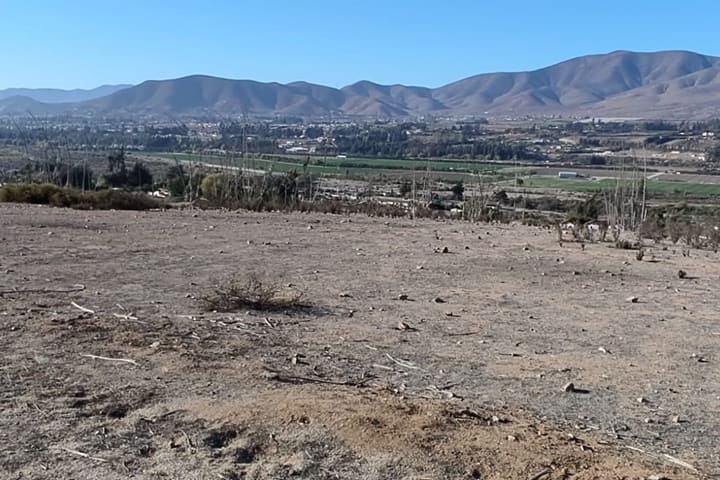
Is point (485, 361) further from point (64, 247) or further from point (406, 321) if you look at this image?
→ point (64, 247)

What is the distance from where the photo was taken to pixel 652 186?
43.8 m

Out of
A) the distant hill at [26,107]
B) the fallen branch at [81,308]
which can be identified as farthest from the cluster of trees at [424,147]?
the distant hill at [26,107]

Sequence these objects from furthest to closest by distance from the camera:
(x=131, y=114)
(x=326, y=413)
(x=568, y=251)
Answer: (x=131, y=114) < (x=568, y=251) < (x=326, y=413)

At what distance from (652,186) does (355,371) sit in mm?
41224

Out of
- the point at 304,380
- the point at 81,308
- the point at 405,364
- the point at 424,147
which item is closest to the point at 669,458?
the point at 405,364

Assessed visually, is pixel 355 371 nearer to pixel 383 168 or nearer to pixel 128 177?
pixel 128 177

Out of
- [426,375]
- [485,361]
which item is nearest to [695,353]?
[485,361]

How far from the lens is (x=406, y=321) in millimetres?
7492

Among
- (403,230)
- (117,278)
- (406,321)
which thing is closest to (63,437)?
(406,321)

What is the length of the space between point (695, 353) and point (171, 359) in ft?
13.4

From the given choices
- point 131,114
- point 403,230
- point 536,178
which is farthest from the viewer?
point 131,114

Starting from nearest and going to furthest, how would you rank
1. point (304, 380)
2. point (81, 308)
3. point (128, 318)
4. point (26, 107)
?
point (304, 380)
point (128, 318)
point (81, 308)
point (26, 107)

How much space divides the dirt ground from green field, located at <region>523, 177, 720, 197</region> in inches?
1207

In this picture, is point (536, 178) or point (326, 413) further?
point (536, 178)
